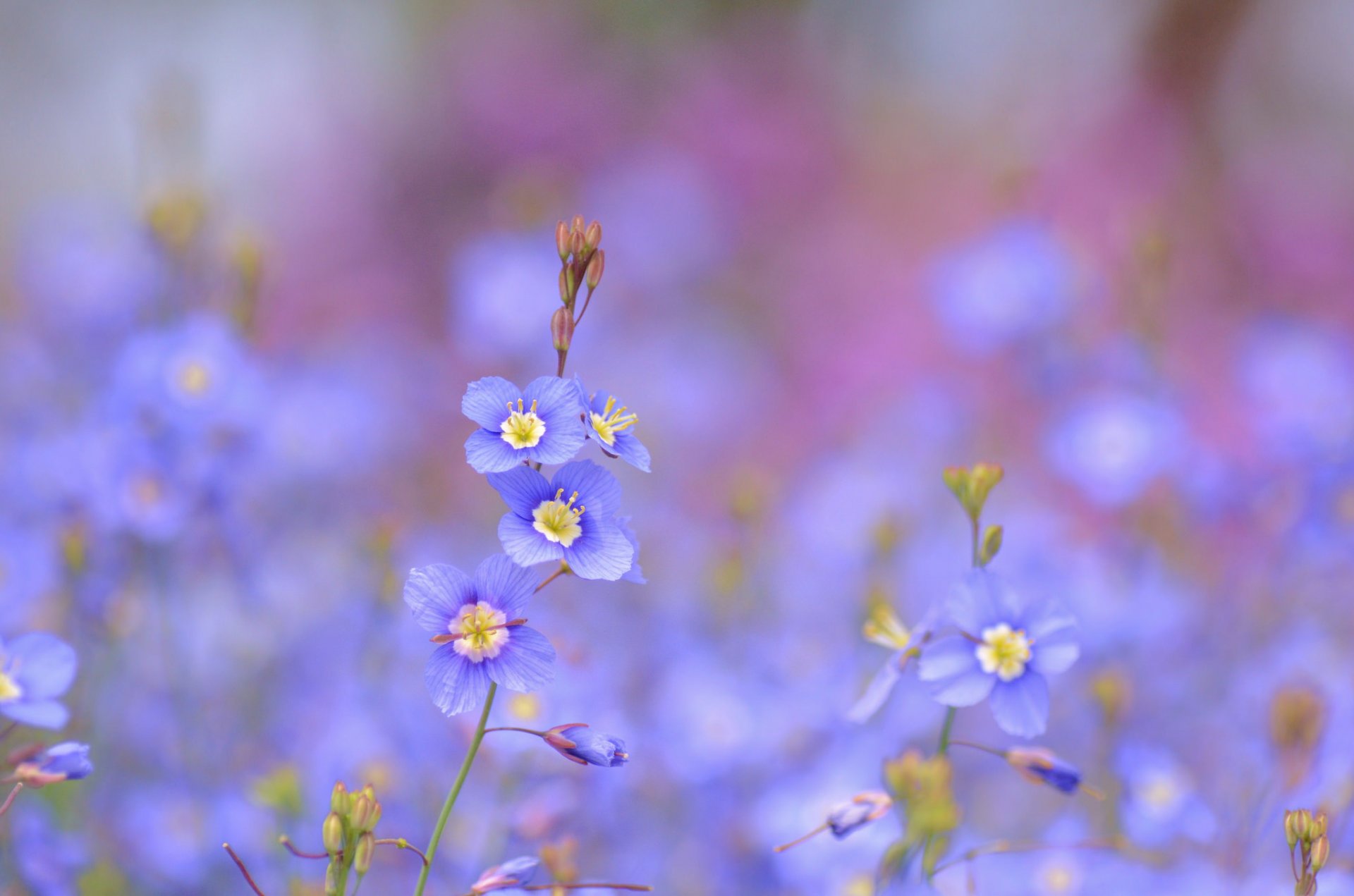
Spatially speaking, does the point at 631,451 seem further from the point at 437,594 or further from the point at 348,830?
the point at 348,830

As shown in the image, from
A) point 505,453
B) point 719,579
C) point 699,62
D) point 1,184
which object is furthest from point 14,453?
point 1,184

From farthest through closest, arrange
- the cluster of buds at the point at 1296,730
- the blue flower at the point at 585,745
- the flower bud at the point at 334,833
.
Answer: the cluster of buds at the point at 1296,730 → the blue flower at the point at 585,745 → the flower bud at the point at 334,833

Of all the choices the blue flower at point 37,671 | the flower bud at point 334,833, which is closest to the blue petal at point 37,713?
the blue flower at point 37,671

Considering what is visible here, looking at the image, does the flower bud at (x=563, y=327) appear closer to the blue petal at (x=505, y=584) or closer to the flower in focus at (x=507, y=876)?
the blue petal at (x=505, y=584)

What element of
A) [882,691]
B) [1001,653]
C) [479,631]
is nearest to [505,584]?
[479,631]

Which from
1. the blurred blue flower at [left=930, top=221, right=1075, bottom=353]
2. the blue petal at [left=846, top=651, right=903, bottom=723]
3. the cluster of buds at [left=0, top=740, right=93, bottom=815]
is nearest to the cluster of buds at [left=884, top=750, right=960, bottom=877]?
the blue petal at [left=846, top=651, right=903, bottom=723]

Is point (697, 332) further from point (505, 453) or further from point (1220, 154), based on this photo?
point (505, 453)

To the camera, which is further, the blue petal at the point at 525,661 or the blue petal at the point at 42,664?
the blue petal at the point at 42,664
